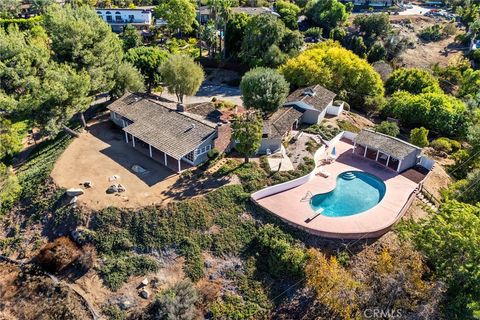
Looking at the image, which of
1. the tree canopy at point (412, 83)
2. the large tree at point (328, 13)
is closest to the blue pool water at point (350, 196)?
the tree canopy at point (412, 83)

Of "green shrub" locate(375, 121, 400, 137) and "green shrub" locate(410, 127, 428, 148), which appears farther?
"green shrub" locate(375, 121, 400, 137)

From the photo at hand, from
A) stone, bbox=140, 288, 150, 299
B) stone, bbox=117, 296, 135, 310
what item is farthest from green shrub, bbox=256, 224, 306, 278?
stone, bbox=117, 296, 135, 310

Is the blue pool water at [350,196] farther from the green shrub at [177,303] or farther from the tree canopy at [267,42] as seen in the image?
the tree canopy at [267,42]

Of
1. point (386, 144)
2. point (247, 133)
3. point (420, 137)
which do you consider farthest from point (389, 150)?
point (247, 133)

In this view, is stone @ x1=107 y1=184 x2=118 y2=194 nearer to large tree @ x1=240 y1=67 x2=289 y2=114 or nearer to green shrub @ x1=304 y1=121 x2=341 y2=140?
large tree @ x1=240 y1=67 x2=289 y2=114

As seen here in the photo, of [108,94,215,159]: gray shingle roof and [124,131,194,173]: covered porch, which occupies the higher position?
[108,94,215,159]: gray shingle roof
